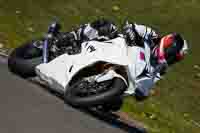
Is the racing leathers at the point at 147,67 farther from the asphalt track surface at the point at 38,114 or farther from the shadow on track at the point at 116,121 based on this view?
the asphalt track surface at the point at 38,114

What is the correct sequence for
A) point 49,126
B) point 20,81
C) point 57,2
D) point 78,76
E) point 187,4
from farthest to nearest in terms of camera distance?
1. point 187,4
2. point 57,2
3. point 20,81
4. point 78,76
5. point 49,126

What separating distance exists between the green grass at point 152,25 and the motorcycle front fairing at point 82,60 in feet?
3.34

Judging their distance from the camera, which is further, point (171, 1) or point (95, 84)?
point (171, 1)

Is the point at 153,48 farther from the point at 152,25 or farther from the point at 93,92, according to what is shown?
the point at 152,25

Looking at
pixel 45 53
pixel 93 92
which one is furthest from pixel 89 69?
pixel 45 53

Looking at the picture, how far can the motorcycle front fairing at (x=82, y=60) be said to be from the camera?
838 centimetres

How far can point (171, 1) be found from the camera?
13719mm

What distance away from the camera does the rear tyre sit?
9289 mm

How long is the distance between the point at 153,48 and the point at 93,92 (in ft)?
6.71

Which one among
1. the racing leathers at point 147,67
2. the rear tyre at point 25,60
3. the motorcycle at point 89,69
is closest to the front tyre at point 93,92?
the motorcycle at point 89,69

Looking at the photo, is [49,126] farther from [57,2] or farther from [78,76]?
[57,2]

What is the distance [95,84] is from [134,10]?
17.2 ft

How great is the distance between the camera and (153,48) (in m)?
9.64

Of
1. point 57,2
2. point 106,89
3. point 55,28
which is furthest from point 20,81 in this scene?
point 57,2
